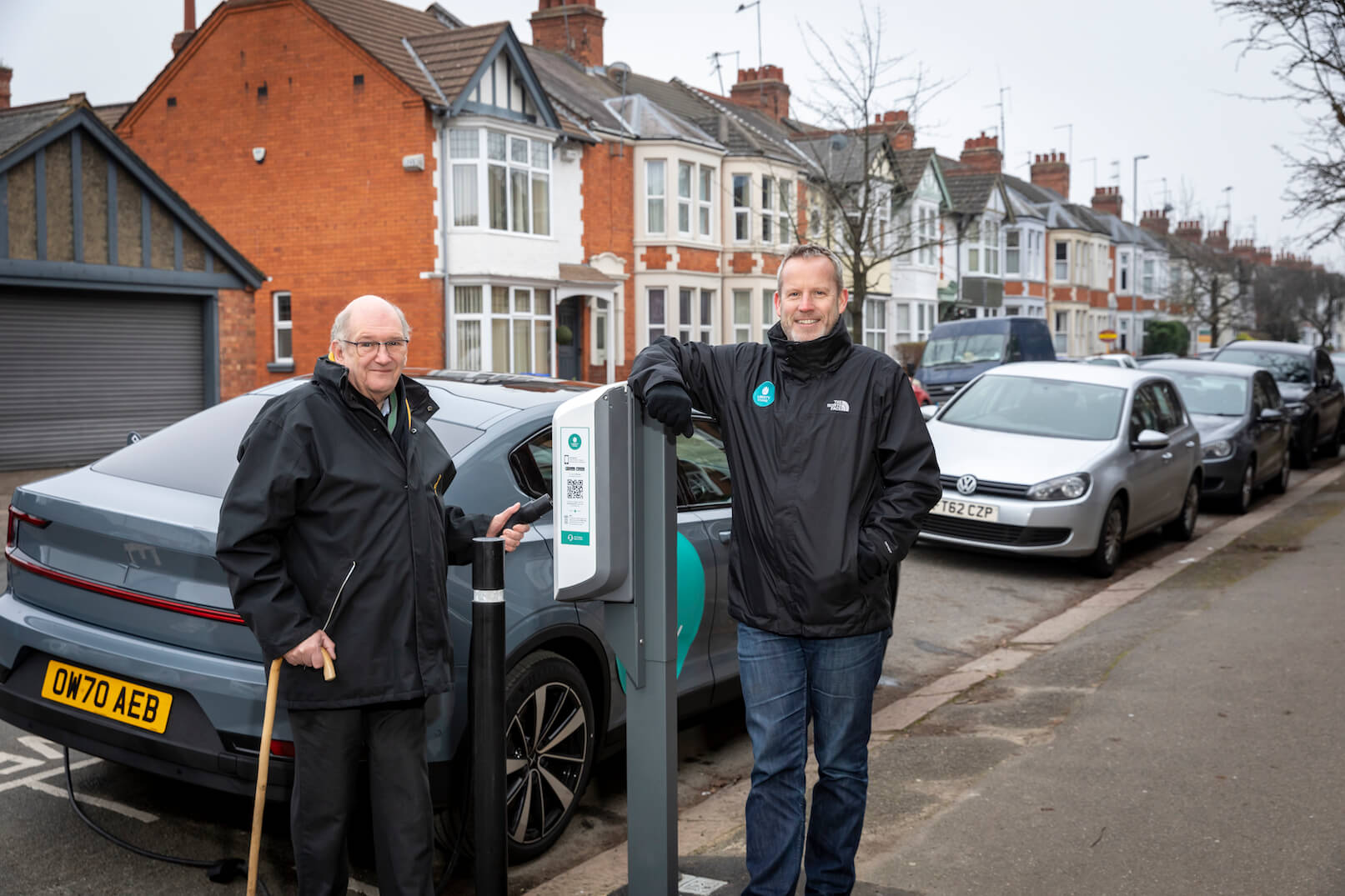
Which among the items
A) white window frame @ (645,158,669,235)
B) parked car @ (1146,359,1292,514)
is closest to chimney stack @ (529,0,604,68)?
white window frame @ (645,158,669,235)

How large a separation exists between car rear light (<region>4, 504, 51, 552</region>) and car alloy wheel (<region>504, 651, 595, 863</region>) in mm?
1653

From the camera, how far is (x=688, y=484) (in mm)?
5070

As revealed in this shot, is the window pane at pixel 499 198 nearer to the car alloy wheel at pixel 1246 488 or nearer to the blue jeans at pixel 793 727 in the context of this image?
the car alloy wheel at pixel 1246 488

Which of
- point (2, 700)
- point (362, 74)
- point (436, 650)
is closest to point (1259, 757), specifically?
point (436, 650)

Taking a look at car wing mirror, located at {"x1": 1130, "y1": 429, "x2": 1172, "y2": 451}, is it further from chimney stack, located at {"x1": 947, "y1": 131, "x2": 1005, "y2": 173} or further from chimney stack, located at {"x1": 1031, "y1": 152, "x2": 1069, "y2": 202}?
chimney stack, located at {"x1": 1031, "y1": 152, "x2": 1069, "y2": 202}

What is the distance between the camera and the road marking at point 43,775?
4.66m

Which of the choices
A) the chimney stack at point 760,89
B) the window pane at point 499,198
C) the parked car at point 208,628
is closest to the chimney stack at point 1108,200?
the chimney stack at point 760,89

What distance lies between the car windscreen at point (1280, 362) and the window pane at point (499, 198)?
48.3ft

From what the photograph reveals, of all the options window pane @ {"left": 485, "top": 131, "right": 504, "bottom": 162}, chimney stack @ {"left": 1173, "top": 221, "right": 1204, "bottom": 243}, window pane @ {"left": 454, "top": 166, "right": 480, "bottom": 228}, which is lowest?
window pane @ {"left": 454, "top": 166, "right": 480, "bottom": 228}

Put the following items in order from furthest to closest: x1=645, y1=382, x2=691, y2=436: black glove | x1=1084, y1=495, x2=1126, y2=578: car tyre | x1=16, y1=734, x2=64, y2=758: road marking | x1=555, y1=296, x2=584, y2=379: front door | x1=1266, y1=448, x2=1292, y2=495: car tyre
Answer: x1=555, y1=296, x2=584, y2=379: front door
x1=1266, y1=448, x2=1292, y2=495: car tyre
x1=1084, y1=495, x2=1126, y2=578: car tyre
x1=16, y1=734, x2=64, y2=758: road marking
x1=645, y1=382, x2=691, y2=436: black glove

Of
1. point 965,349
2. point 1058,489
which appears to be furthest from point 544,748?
point 965,349

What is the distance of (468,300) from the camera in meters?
26.5

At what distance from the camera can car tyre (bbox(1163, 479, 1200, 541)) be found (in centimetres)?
1146

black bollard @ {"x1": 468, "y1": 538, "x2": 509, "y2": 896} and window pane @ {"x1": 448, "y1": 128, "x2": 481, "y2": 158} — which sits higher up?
window pane @ {"x1": 448, "y1": 128, "x2": 481, "y2": 158}
